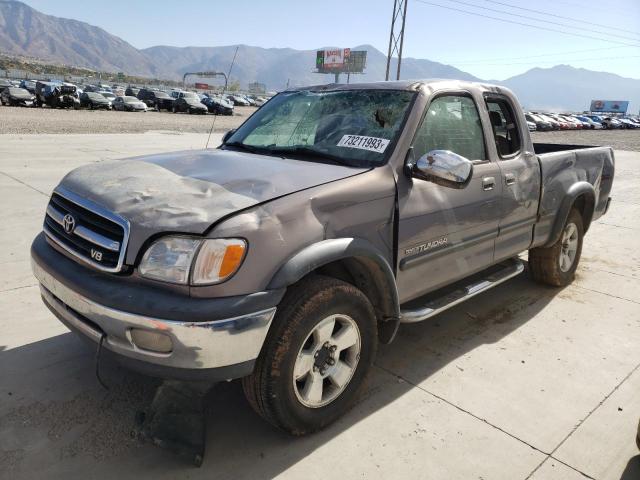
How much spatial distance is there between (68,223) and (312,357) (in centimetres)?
139

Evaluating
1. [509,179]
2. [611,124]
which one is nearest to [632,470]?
[509,179]

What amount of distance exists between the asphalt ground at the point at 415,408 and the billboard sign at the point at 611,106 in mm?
144664

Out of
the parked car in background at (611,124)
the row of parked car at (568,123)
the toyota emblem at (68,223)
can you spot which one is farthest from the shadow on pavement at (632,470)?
the parked car in background at (611,124)

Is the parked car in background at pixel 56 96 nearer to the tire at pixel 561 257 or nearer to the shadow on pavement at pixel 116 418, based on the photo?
the shadow on pavement at pixel 116 418

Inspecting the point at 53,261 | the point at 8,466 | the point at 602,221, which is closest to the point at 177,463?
the point at 8,466

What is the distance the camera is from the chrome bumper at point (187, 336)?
2016 millimetres

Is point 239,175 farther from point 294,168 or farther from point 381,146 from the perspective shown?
point 381,146

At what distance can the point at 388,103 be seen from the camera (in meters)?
3.17

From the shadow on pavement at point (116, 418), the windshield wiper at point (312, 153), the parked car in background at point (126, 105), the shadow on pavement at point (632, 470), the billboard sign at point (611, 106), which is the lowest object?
the parked car in background at point (126, 105)

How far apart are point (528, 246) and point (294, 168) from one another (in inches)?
92.9

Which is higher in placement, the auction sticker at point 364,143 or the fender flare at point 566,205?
the auction sticker at point 364,143

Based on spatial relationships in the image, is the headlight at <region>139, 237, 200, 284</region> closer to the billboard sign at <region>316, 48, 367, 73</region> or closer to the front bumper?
the front bumper

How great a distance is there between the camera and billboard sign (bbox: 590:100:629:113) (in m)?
124

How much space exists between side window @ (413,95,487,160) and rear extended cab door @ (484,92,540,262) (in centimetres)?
18
